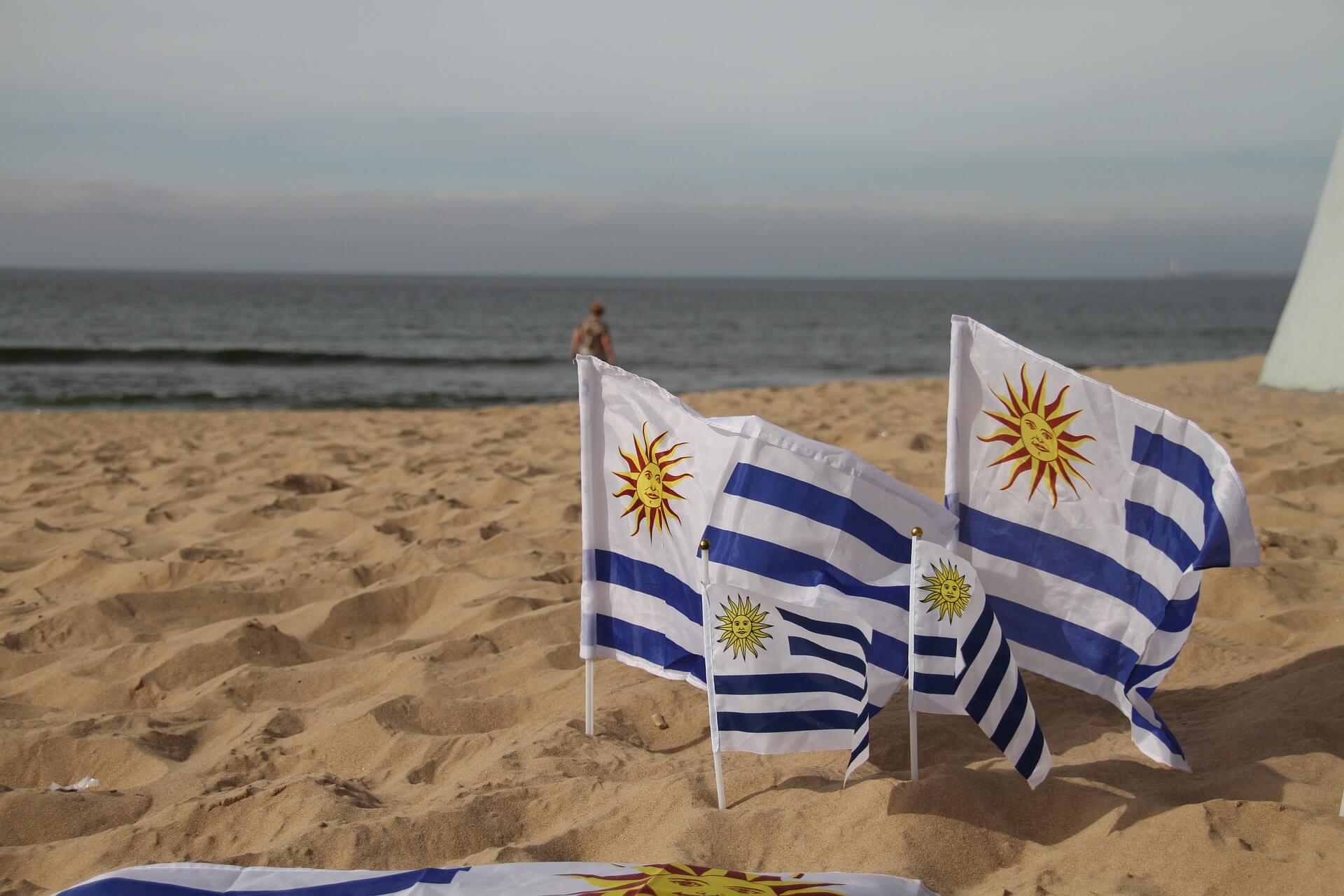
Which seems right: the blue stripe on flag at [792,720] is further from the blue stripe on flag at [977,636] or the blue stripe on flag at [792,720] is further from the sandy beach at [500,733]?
the blue stripe on flag at [977,636]

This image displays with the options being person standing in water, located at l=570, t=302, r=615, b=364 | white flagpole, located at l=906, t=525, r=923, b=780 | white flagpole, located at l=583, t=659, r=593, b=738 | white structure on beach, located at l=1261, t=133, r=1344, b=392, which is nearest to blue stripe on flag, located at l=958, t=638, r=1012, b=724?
white flagpole, located at l=906, t=525, r=923, b=780

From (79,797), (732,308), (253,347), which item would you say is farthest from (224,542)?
(732,308)

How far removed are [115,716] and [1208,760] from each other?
3.51 meters

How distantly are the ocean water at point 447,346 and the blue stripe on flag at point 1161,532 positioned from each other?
15157mm

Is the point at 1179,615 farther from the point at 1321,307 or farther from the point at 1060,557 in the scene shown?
the point at 1321,307

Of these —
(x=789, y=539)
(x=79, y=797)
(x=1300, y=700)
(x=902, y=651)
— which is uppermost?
(x=789, y=539)

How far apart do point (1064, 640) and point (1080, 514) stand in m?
0.37

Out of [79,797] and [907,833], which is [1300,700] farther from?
[79,797]

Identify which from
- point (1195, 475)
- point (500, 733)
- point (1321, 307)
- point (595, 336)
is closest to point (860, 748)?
point (1195, 475)

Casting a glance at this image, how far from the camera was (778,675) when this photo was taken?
8.82ft

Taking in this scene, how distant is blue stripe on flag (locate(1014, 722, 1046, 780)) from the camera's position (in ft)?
8.43

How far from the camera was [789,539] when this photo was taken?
8.91ft

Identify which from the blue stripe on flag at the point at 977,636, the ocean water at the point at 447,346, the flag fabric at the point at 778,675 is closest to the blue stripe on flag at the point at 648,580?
the flag fabric at the point at 778,675

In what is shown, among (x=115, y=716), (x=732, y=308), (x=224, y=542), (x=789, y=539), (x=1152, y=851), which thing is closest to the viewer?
(x=1152, y=851)
